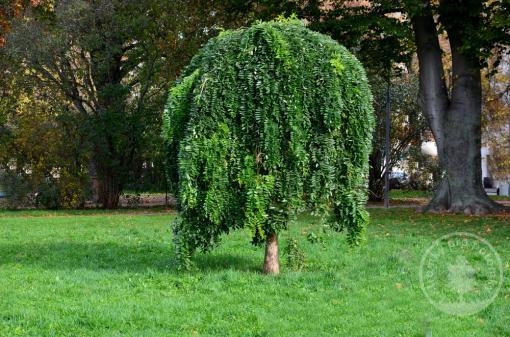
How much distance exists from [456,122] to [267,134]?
15.3 meters

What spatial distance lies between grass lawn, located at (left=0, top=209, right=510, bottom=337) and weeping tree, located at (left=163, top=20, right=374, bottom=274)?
676 mm

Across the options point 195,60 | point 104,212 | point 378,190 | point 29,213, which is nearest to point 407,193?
point 378,190

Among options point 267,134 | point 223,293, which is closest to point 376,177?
point 267,134

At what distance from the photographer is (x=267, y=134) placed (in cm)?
899

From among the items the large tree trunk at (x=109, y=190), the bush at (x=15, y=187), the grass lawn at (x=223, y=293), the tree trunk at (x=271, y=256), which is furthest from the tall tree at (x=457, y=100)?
the bush at (x=15, y=187)

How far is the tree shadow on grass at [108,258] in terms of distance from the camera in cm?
1023

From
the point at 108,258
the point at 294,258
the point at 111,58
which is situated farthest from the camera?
the point at 111,58

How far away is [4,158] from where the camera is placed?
1041 inches

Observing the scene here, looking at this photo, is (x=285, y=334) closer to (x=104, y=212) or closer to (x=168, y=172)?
(x=168, y=172)

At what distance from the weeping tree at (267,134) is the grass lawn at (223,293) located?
2.22 ft

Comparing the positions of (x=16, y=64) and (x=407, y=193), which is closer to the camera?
(x=16, y=64)

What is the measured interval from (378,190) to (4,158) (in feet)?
56.2

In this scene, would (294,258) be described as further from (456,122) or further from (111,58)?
(111,58)

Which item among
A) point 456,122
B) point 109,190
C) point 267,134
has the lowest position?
point 109,190
